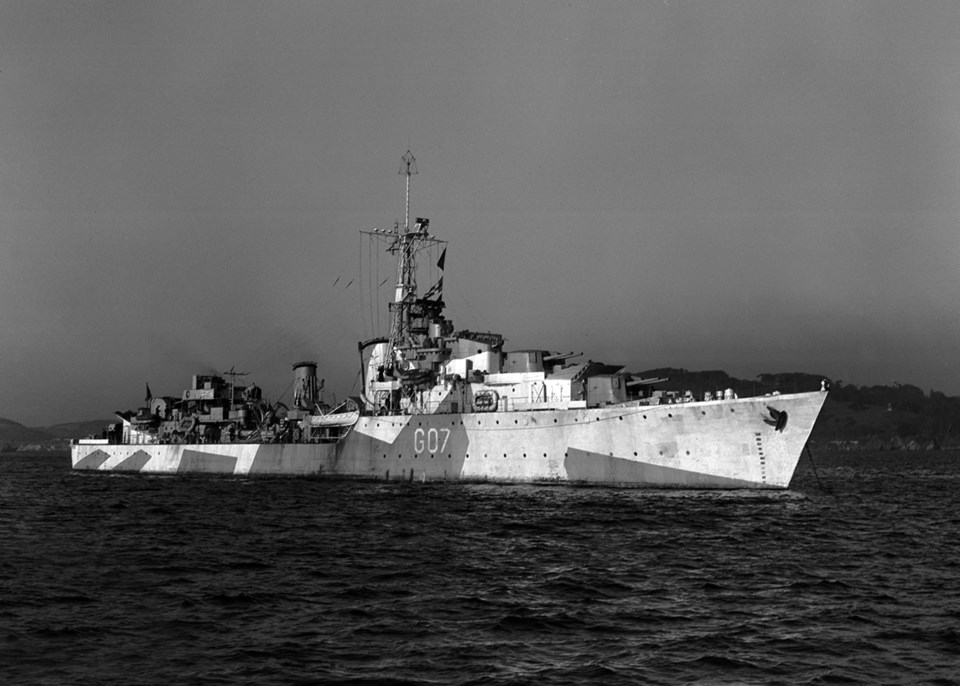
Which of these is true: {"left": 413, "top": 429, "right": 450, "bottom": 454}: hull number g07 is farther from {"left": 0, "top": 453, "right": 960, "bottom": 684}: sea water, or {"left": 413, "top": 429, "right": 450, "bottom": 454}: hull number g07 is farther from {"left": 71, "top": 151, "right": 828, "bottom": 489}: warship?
{"left": 0, "top": 453, "right": 960, "bottom": 684}: sea water

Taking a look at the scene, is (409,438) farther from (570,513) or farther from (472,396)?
(570,513)

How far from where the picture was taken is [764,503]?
2694cm

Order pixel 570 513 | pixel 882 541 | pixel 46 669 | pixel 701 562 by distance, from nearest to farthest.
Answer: pixel 46 669, pixel 701 562, pixel 882 541, pixel 570 513

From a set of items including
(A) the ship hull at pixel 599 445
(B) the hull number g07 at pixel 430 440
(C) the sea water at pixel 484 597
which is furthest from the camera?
(B) the hull number g07 at pixel 430 440

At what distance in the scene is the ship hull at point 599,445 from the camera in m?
29.3

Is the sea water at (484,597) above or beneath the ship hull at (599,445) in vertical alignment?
beneath

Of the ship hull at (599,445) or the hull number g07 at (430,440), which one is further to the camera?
the hull number g07 at (430,440)

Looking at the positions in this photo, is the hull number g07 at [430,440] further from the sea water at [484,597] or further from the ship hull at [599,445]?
the sea water at [484,597]

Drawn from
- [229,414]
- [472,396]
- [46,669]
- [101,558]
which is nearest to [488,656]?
[46,669]

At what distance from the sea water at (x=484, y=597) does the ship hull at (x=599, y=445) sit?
13.7 feet

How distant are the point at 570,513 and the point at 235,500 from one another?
1399 cm

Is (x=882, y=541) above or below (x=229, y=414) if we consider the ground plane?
below

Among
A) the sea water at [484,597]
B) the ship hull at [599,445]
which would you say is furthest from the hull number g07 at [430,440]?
the sea water at [484,597]

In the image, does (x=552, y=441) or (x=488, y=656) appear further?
(x=552, y=441)
